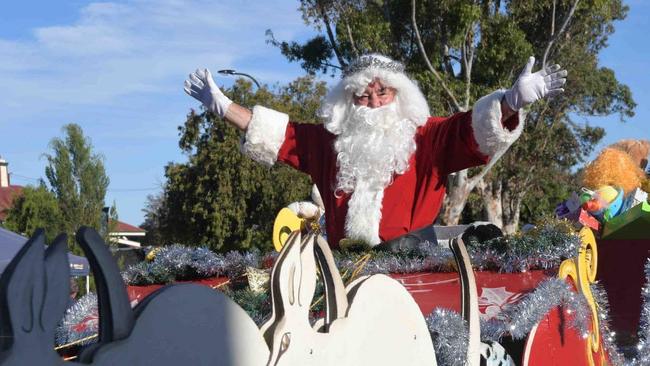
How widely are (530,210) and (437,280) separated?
26.4 metres

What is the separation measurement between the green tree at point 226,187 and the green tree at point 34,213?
485 cm

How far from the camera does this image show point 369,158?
436cm

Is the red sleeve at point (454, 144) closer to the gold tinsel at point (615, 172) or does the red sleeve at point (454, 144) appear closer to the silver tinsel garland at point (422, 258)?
the silver tinsel garland at point (422, 258)

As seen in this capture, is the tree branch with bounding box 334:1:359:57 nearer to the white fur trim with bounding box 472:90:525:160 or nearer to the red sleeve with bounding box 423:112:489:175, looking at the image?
the red sleeve with bounding box 423:112:489:175

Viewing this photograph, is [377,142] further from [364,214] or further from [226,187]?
[226,187]

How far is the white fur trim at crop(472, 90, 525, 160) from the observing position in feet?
12.9

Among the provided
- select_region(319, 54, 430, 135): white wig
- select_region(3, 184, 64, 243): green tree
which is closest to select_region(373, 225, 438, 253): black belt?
select_region(319, 54, 430, 135): white wig

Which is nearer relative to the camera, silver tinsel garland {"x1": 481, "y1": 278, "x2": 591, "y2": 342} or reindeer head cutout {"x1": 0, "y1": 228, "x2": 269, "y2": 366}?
reindeer head cutout {"x1": 0, "y1": 228, "x2": 269, "y2": 366}

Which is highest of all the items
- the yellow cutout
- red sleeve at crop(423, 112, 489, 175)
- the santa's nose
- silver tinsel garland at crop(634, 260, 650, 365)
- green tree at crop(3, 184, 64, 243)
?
green tree at crop(3, 184, 64, 243)

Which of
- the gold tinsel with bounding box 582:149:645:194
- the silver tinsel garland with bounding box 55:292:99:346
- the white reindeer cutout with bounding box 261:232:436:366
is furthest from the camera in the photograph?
the gold tinsel with bounding box 582:149:645:194

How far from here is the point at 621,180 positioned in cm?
724

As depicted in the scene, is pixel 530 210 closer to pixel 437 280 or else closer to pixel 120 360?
pixel 437 280

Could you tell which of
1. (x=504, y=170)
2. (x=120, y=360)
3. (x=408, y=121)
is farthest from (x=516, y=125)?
(x=504, y=170)

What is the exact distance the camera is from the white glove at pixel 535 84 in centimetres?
369
